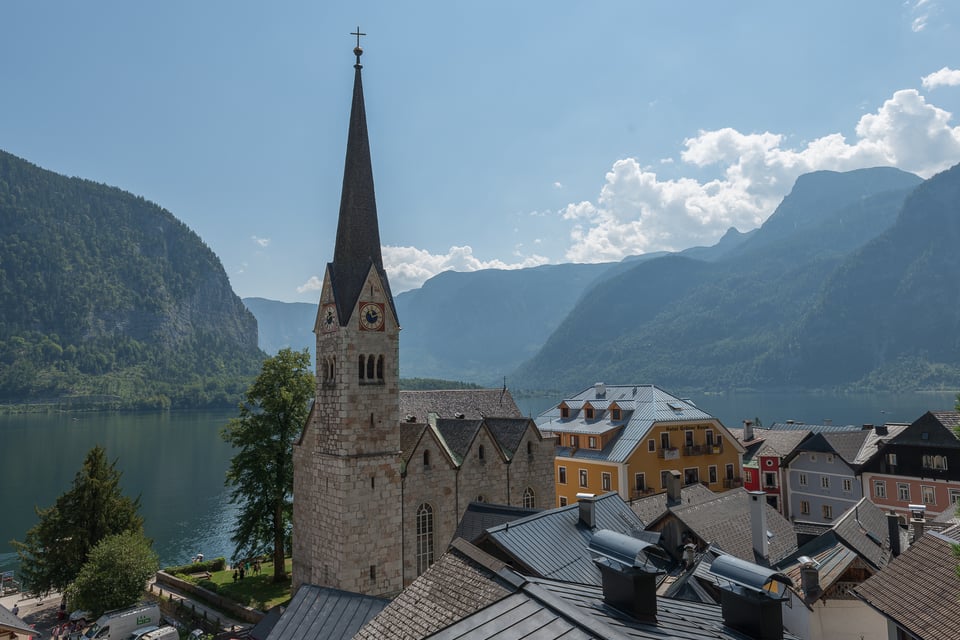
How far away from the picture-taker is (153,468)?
109 m

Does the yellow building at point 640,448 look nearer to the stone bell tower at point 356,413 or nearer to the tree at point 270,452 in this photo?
the tree at point 270,452

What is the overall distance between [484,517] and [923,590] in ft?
52.3

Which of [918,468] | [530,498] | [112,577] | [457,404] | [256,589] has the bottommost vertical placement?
[256,589]

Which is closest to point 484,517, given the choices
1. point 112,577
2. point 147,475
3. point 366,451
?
point 366,451

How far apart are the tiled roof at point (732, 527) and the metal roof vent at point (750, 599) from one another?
651 inches

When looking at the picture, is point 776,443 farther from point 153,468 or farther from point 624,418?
point 153,468

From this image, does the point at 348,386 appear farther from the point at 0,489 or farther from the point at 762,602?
the point at 0,489

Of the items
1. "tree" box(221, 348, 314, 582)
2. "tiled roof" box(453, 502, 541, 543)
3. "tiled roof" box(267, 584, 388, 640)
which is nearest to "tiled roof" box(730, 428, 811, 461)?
"tiled roof" box(453, 502, 541, 543)

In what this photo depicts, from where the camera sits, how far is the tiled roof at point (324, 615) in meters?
19.0

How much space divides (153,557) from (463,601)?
29.5m

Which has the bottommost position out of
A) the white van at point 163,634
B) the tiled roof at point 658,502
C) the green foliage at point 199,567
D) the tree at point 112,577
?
the green foliage at point 199,567

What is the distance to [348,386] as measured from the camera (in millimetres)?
28766

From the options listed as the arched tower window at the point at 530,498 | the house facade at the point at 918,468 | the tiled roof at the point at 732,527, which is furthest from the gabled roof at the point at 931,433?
the arched tower window at the point at 530,498

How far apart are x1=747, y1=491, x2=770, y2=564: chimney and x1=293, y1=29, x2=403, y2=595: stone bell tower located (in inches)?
609
